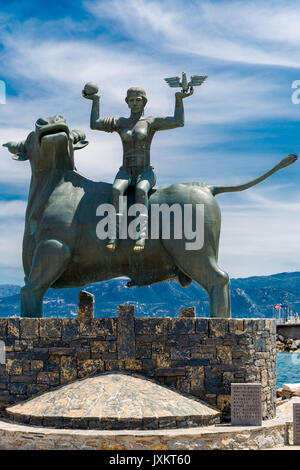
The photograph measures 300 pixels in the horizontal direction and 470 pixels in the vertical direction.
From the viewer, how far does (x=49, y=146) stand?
452 inches

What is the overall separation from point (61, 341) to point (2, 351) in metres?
0.94

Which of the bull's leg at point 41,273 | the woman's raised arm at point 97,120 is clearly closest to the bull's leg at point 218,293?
the bull's leg at point 41,273

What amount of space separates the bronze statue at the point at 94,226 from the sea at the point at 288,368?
17.0 meters

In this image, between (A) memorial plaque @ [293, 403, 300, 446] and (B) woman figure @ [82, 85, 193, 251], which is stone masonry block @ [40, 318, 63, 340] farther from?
(A) memorial plaque @ [293, 403, 300, 446]

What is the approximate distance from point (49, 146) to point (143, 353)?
3.74 metres

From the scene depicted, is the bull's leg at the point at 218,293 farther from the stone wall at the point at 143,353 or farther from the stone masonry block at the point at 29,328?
the stone masonry block at the point at 29,328

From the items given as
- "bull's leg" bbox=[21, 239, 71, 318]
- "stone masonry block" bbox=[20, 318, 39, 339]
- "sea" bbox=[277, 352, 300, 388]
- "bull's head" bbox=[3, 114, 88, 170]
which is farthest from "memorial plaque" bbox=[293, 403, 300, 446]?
"sea" bbox=[277, 352, 300, 388]

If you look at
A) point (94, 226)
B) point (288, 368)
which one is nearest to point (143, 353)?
point (94, 226)

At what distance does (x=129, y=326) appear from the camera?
403 inches

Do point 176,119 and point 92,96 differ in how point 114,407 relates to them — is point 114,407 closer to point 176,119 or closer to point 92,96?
point 176,119

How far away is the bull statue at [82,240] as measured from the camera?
430 inches

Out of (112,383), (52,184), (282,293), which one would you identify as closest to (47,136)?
(52,184)
